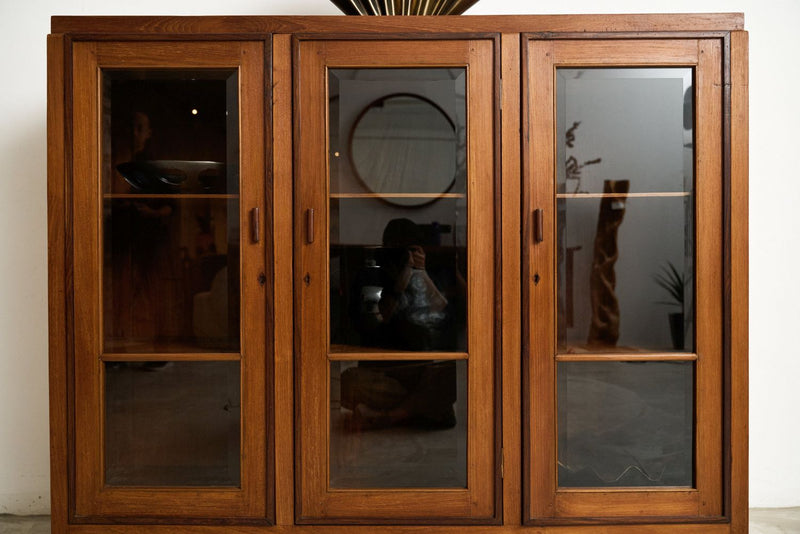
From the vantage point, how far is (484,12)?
6.61ft

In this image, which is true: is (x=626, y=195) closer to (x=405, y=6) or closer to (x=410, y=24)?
(x=410, y=24)

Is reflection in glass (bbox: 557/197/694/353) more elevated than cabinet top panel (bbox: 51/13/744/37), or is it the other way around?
cabinet top panel (bbox: 51/13/744/37)

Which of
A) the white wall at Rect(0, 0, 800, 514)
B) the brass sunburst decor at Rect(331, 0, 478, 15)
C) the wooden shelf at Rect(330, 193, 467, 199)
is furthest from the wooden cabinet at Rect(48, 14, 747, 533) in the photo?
the white wall at Rect(0, 0, 800, 514)

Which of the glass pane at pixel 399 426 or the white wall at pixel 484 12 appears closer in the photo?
the glass pane at pixel 399 426

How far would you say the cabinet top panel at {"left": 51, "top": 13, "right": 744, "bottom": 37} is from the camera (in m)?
1.46

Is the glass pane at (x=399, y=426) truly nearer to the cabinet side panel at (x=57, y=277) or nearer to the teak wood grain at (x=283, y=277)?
the teak wood grain at (x=283, y=277)

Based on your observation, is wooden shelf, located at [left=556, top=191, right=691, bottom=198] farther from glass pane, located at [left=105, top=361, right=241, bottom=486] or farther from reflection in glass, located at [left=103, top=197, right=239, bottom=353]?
glass pane, located at [left=105, top=361, right=241, bottom=486]

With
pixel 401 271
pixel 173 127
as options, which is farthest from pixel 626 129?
pixel 173 127

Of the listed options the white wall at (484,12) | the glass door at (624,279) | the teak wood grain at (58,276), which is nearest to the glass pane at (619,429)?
the glass door at (624,279)

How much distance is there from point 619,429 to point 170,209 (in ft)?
4.65

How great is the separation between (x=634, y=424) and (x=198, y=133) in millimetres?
1478

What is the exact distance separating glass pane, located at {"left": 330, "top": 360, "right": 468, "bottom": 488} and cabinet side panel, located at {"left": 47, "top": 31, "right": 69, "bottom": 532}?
0.74 metres

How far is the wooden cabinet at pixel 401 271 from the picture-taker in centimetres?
147
